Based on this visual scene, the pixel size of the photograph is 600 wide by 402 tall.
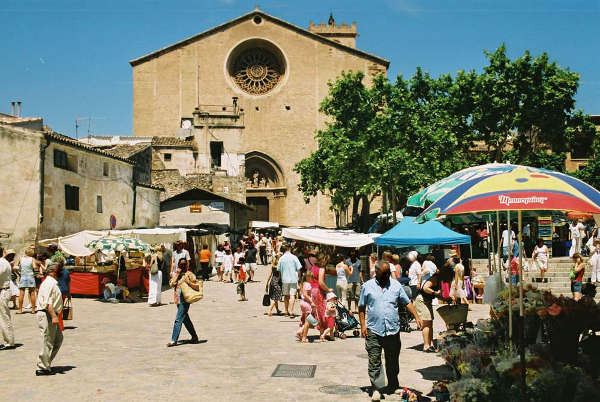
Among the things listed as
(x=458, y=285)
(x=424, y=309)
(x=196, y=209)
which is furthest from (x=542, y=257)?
(x=196, y=209)

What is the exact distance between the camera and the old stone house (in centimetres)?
2088

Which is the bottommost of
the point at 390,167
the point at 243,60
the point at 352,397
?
the point at 352,397

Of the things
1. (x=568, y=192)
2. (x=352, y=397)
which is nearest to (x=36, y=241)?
(x=352, y=397)

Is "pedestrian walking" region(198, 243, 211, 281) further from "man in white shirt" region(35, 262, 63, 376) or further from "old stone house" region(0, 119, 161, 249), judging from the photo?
"man in white shirt" region(35, 262, 63, 376)

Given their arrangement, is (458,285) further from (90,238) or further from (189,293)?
(90,238)

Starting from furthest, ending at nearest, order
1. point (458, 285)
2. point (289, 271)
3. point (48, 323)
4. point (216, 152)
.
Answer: point (216, 152) → point (458, 285) → point (289, 271) → point (48, 323)

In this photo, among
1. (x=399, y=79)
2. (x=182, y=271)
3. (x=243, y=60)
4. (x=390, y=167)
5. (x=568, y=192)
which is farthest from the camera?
(x=243, y=60)

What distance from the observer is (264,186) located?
1906 inches

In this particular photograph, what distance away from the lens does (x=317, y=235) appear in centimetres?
1997

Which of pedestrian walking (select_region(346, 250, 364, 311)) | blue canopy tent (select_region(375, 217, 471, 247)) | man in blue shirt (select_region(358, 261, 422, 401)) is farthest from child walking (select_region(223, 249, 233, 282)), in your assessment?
man in blue shirt (select_region(358, 261, 422, 401))

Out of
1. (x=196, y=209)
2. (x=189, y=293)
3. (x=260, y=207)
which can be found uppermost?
(x=260, y=207)

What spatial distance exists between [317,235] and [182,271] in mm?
8741

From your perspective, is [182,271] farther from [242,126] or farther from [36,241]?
[242,126]

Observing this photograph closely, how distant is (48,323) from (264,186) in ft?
131
